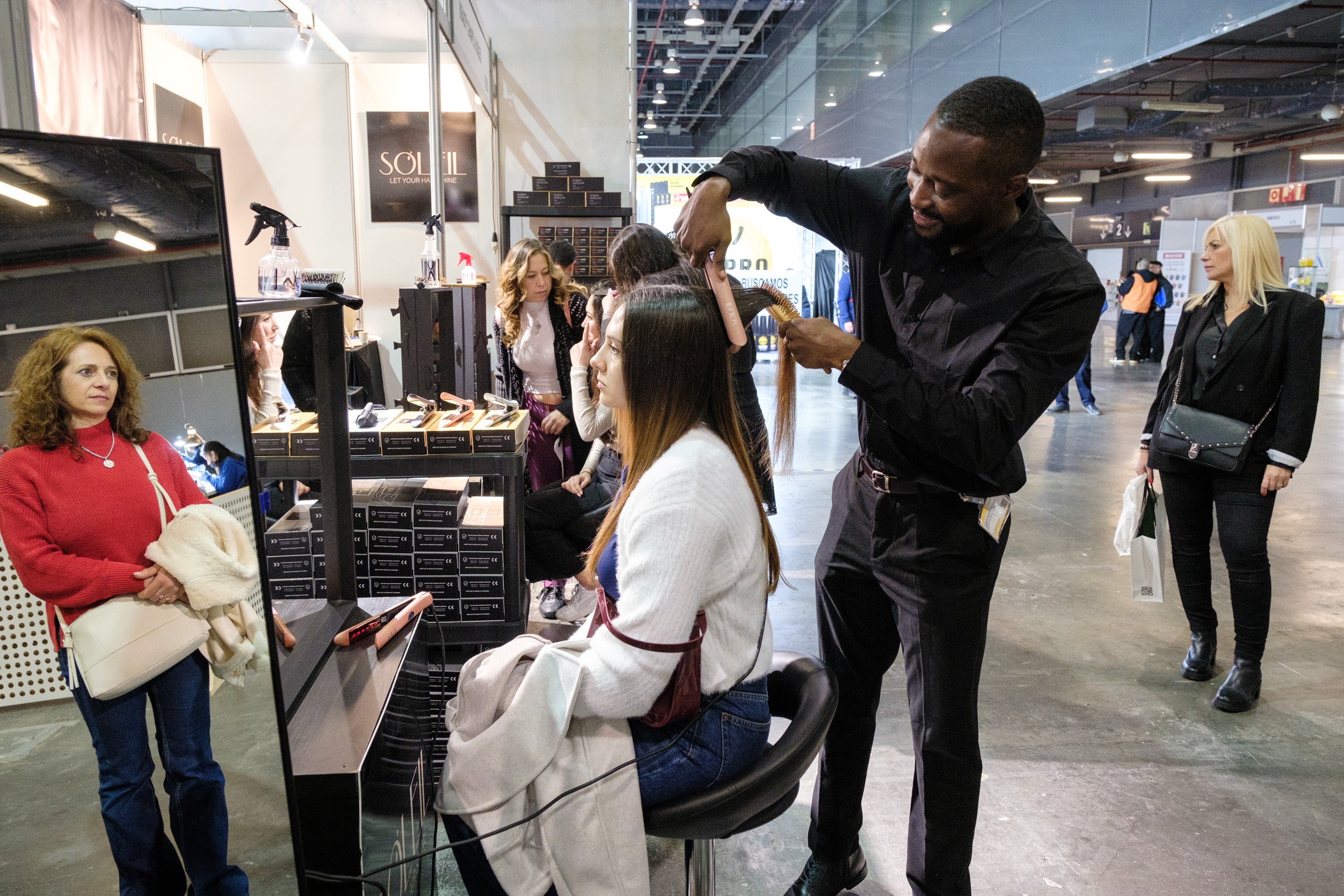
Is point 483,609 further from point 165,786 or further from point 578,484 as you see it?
point 165,786

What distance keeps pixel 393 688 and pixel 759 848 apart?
1.20 meters

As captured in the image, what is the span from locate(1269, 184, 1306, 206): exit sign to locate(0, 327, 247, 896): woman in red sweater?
19820mm

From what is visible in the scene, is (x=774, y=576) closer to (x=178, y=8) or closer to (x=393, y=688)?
(x=393, y=688)

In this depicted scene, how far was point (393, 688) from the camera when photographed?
1549 mm

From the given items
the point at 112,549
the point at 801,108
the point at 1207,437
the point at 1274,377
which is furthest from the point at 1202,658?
the point at 801,108

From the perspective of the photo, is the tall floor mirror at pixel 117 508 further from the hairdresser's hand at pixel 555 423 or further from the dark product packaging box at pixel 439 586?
the hairdresser's hand at pixel 555 423

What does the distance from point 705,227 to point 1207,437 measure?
86.6 inches

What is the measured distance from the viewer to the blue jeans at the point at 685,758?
4.53ft

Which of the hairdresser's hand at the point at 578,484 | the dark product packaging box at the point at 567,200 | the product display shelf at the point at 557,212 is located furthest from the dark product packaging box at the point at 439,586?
the dark product packaging box at the point at 567,200

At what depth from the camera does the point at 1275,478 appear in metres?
2.86

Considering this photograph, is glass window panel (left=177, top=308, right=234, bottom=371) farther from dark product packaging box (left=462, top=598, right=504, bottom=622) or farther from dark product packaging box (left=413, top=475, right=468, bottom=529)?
dark product packaging box (left=462, top=598, right=504, bottom=622)

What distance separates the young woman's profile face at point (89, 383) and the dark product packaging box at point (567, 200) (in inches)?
253

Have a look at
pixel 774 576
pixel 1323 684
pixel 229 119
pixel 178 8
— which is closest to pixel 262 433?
pixel 774 576

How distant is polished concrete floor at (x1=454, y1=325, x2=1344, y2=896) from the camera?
7.25ft
